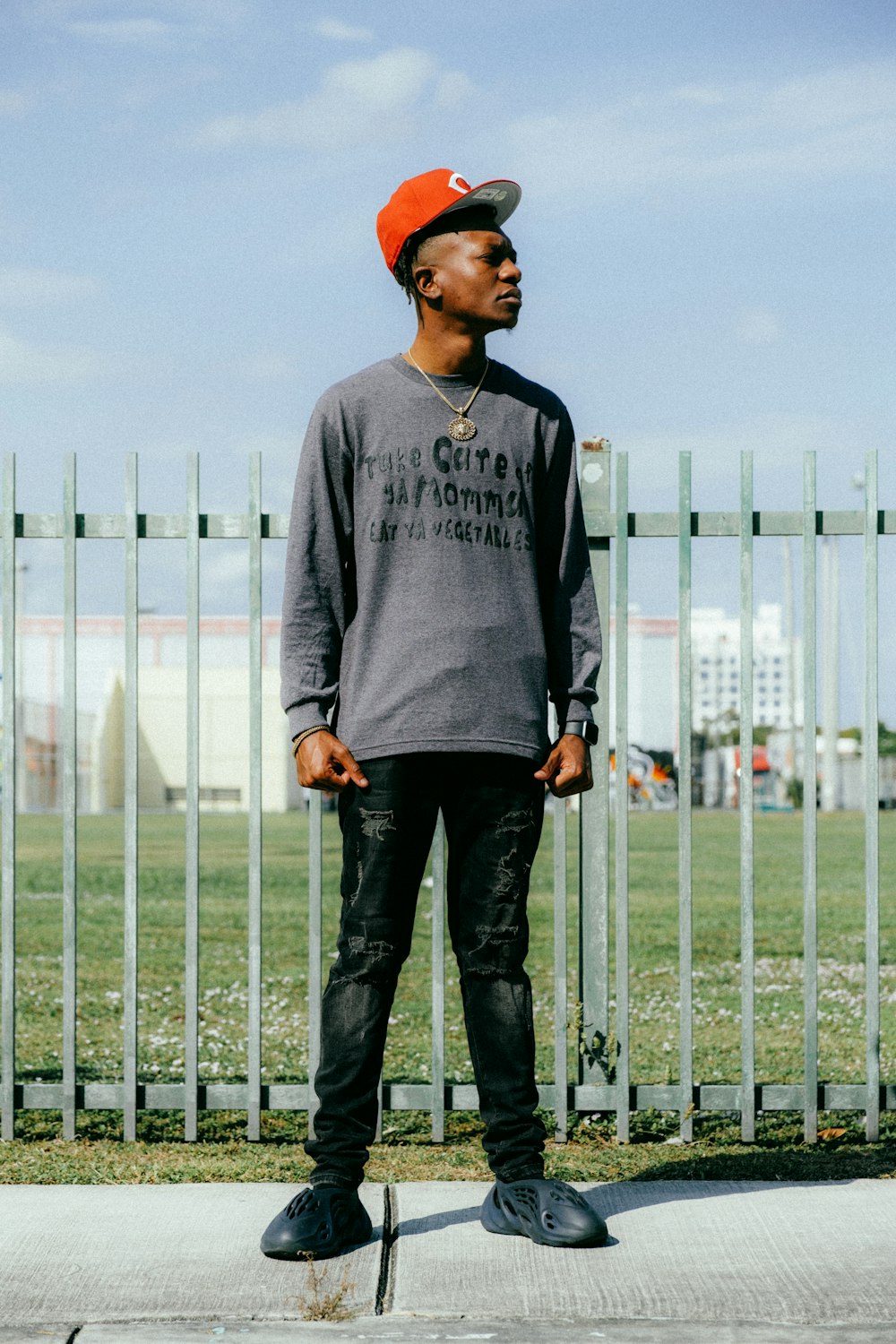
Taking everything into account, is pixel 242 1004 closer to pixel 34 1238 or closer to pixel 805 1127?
pixel 805 1127

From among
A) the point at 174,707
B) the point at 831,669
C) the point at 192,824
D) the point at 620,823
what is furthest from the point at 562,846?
the point at 174,707

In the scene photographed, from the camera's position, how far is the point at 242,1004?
7797 millimetres

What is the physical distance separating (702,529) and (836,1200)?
1835 mm

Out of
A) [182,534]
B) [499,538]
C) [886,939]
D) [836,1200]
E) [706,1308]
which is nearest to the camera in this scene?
[706,1308]

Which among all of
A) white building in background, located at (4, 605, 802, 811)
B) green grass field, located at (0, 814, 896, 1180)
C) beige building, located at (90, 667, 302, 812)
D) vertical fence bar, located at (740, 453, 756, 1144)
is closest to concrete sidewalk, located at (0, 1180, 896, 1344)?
green grass field, located at (0, 814, 896, 1180)

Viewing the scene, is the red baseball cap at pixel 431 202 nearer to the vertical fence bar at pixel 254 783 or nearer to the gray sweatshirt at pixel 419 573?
the gray sweatshirt at pixel 419 573

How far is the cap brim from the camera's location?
3.26m

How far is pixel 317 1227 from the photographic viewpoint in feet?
10.3

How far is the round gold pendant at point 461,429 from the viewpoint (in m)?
3.28

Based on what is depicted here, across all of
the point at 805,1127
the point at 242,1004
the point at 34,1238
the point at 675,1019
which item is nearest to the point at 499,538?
the point at 34,1238

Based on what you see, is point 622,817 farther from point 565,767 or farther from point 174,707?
point 174,707

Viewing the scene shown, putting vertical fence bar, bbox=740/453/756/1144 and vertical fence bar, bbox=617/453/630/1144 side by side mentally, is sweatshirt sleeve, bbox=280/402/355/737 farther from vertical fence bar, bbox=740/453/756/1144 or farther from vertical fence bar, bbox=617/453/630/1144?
vertical fence bar, bbox=740/453/756/1144

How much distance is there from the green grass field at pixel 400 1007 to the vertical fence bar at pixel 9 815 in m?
0.18

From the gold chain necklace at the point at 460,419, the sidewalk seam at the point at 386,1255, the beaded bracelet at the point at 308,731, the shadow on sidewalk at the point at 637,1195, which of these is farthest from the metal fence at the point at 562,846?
the gold chain necklace at the point at 460,419
